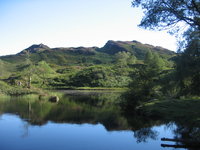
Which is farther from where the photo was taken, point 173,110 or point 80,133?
point 173,110

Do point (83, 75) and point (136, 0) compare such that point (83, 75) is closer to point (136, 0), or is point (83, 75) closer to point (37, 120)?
point (37, 120)

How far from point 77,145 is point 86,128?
6466 millimetres

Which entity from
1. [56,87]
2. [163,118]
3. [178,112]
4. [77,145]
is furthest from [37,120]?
[56,87]

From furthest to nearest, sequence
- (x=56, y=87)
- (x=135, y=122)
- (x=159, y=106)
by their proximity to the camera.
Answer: (x=56, y=87)
(x=159, y=106)
(x=135, y=122)

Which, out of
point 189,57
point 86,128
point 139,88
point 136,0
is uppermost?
point 136,0

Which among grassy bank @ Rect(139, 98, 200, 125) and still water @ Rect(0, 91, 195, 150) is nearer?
still water @ Rect(0, 91, 195, 150)

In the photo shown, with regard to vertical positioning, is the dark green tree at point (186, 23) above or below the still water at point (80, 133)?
above

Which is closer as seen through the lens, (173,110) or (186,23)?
(186,23)

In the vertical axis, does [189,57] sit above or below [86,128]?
above

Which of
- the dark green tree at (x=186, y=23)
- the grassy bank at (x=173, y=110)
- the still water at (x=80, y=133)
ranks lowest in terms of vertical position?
the still water at (x=80, y=133)

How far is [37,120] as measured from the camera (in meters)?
28.8

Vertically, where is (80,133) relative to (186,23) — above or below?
below

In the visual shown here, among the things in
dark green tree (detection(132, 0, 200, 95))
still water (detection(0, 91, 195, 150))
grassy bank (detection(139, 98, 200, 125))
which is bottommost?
still water (detection(0, 91, 195, 150))

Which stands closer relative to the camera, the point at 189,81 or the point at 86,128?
the point at 86,128
